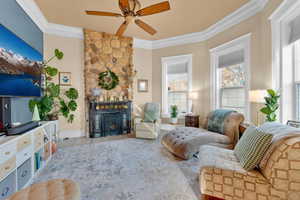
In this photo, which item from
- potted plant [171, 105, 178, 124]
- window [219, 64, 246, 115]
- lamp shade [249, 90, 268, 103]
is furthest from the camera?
potted plant [171, 105, 178, 124]

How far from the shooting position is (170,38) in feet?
15.9

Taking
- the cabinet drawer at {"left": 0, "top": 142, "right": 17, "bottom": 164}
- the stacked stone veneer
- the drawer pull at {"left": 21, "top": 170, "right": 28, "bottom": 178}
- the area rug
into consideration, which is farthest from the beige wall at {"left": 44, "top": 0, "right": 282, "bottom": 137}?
the cabinet drawer at {"left": 0, "top": 142, "right": 17, "bottom": 164}

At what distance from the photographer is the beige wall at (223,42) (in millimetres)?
2648

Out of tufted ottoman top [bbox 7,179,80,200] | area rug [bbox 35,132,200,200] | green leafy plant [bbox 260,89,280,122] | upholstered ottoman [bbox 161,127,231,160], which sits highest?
green leafy plant [bbox 260,89,280,122]

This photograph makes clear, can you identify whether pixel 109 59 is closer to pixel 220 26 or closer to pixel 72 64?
pixel 72 64

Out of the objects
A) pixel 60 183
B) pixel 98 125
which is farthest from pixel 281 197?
pixel 98 125

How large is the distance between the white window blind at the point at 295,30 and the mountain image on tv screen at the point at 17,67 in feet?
12.9

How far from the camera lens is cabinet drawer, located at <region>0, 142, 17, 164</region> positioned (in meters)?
1.41

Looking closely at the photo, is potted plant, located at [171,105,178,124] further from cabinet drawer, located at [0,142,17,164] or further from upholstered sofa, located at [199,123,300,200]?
cabinet drawer, located at [0,142,17,164]

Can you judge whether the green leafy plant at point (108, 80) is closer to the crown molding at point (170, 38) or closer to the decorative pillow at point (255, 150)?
the crown molding at point (170, 38)

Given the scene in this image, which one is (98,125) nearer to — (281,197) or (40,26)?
(40,26)

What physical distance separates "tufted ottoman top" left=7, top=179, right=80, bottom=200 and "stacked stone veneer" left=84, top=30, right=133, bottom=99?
11.3ft

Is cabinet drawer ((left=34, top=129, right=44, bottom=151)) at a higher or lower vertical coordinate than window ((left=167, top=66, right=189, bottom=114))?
lower

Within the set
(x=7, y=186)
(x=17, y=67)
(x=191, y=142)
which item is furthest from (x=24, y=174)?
(x=191, y=142)
